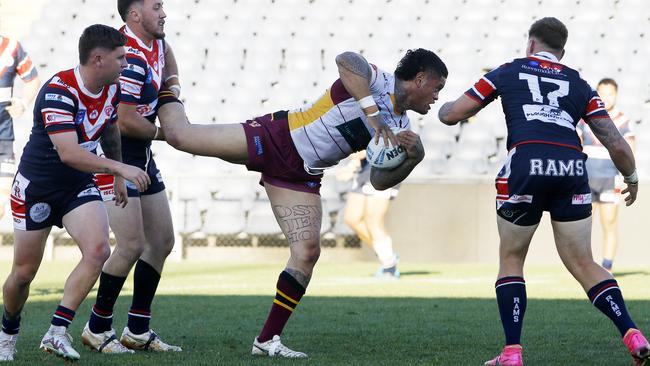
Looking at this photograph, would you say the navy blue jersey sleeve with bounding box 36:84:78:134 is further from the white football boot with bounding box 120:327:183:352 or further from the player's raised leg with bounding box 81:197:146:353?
the white football boot with bounding box 120:327:183:352

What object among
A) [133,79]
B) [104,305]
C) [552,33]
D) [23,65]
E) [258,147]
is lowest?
[104,305]

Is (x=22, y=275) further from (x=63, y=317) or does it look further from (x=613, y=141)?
(x=613, y=141)

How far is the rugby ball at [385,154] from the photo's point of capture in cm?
632

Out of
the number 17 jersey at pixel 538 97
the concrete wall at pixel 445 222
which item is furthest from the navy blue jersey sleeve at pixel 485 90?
the concrete wall at pixel 445 222

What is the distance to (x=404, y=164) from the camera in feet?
21.1

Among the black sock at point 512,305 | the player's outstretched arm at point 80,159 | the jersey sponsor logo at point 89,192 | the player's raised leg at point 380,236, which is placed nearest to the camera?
the player's outstretched arm at point 80,159

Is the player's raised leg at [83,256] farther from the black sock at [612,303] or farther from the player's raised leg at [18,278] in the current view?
the black sock at [612,303]

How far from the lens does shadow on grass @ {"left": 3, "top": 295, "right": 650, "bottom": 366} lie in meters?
6.32

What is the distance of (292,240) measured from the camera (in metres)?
6.56

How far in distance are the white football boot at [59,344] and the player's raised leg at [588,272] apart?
2809 millimetres

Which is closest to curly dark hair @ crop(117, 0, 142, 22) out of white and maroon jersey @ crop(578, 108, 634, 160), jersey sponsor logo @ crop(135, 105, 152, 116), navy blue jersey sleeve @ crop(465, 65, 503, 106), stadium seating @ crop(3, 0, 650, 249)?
jersey sponsor logo @ crop(135, 105, 152, 116)

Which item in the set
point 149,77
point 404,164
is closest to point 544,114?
point 404,164

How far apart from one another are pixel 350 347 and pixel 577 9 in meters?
15.2

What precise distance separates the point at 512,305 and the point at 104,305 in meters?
2.53
